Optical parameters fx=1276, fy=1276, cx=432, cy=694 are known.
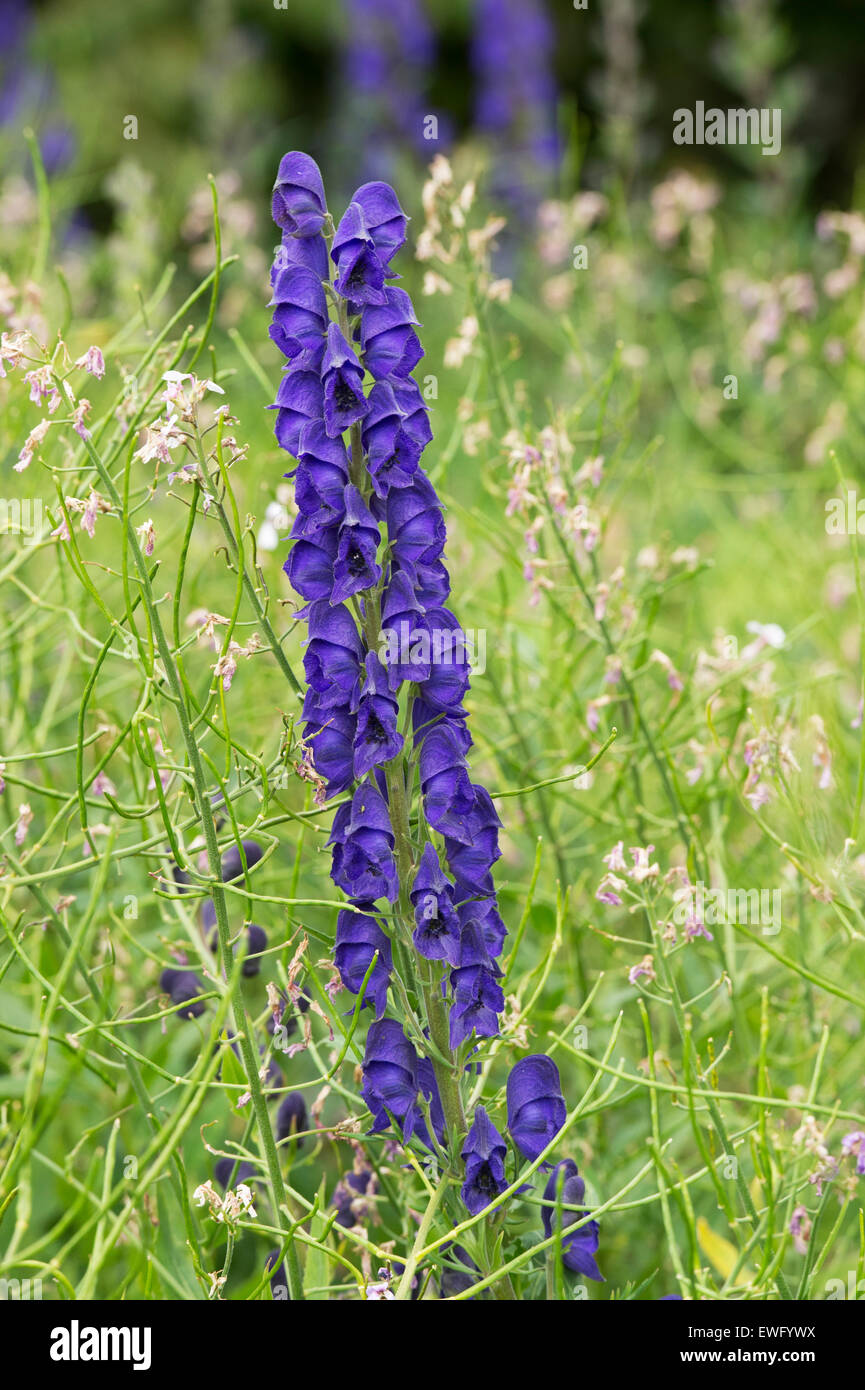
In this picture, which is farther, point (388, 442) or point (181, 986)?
point (181, 986)

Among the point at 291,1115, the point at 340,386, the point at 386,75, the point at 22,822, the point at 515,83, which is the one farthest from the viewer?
the point at 386,75

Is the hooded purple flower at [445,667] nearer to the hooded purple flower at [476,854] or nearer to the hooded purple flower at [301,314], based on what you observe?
the hooded purple flower at [476,854]

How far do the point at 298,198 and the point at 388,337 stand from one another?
7.0 inches

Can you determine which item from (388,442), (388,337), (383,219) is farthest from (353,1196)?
(383,219)

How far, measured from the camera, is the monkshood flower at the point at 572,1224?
1.50 metres

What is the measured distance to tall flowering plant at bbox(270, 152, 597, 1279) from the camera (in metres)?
1.38

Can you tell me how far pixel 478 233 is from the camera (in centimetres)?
236

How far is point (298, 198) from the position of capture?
1.39 m

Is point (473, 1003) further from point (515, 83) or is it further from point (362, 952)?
point (515, 83)

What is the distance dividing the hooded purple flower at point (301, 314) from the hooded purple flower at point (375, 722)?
34cm

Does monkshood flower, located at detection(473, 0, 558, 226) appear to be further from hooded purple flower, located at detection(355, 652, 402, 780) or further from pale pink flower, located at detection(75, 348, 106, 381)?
hooded purple flower, located at detection(355, 652, 402, 780)

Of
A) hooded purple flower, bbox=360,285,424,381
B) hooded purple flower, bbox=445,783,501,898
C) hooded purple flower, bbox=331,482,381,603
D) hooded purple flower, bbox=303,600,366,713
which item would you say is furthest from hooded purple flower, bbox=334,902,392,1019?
hooded purple flower, bbox=360,285,424,381
